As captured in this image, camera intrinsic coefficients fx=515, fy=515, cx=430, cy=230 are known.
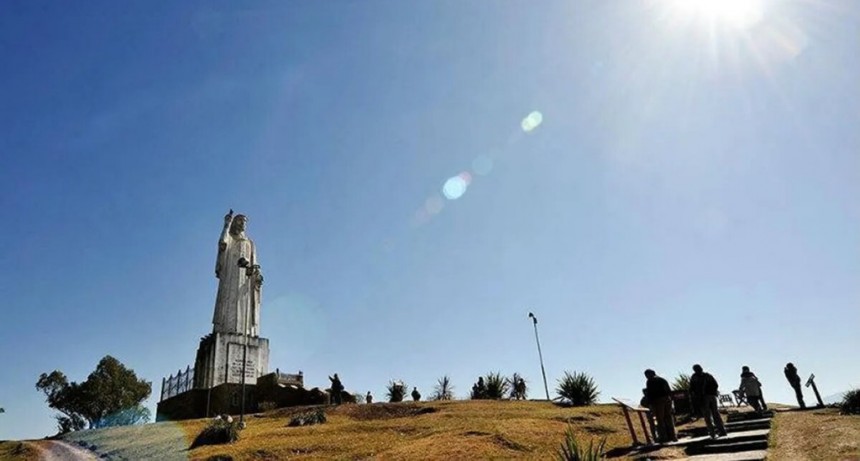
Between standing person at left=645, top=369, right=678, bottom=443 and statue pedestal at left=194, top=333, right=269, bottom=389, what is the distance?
24913mm

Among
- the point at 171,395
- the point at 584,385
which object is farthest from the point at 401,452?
the point at 171,395

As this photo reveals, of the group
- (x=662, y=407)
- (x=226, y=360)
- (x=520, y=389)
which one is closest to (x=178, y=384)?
(x=226, y=360)

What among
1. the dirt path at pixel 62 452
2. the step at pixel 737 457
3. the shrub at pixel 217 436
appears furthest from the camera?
the dirt path at pixel 62 452

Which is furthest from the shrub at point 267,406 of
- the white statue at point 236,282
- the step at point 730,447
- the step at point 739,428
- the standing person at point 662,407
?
the step at point 730,447

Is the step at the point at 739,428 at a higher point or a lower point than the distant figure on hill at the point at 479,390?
lower

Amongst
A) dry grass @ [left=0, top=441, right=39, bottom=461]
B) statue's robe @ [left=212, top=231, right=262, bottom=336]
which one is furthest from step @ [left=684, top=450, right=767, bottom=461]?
statue's robe @ [left=212, top=231, right=262, bottom=336]

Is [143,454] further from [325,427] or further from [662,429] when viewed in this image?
[662,429]

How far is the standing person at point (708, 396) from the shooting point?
10602mm

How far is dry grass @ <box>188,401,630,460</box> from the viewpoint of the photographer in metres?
12.0

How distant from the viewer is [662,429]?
426 inches

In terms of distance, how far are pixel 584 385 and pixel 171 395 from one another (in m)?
26.5

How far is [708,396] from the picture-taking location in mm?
10945

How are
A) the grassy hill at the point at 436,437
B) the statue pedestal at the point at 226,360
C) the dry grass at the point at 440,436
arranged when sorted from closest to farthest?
the grassy hill at the point at 436,437
the dry grass at the point at 440,436
the statue pedestal at the point at 226,360

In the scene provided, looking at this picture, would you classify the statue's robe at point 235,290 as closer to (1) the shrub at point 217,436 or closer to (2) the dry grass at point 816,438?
(1) the shrub at point 217,436
